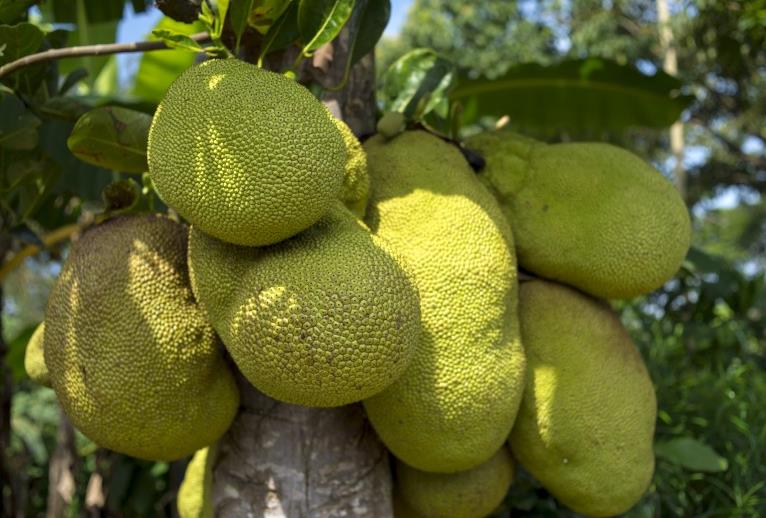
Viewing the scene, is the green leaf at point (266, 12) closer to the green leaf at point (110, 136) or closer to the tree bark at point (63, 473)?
the green leaf at point (110, 136)

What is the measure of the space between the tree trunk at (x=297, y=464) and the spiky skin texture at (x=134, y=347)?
75 mm

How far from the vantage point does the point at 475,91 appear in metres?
2.23

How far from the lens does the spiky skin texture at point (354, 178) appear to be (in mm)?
1126

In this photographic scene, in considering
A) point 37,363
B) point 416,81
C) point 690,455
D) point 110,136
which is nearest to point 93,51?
point 110,136

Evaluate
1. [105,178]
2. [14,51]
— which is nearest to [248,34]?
[14,51]

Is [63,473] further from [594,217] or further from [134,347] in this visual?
[594,217]

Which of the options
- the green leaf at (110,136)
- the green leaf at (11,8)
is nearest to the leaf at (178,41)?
the green leaf at (110,136)

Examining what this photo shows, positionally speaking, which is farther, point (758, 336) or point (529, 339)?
point (758, 336)

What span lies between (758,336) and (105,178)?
2.59 meters

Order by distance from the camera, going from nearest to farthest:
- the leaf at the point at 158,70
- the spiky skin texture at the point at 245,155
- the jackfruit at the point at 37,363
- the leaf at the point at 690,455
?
1. the spiky skin texture at the point at 245,155
2. the jackfruit at the point at 37,363
3. the leaf at the point at 690,455
4. the leaf at the point at 158,70

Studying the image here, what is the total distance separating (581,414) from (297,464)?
1.48 ft

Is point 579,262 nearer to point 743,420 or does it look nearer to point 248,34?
point 248,34

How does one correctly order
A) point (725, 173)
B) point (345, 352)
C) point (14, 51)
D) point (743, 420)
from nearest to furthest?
1. point (345, 352)
2. point (14, 51)
3. point (743, 420)
4. point (725, 173)

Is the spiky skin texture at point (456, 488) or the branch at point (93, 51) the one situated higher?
the branch at point (93, 51)
